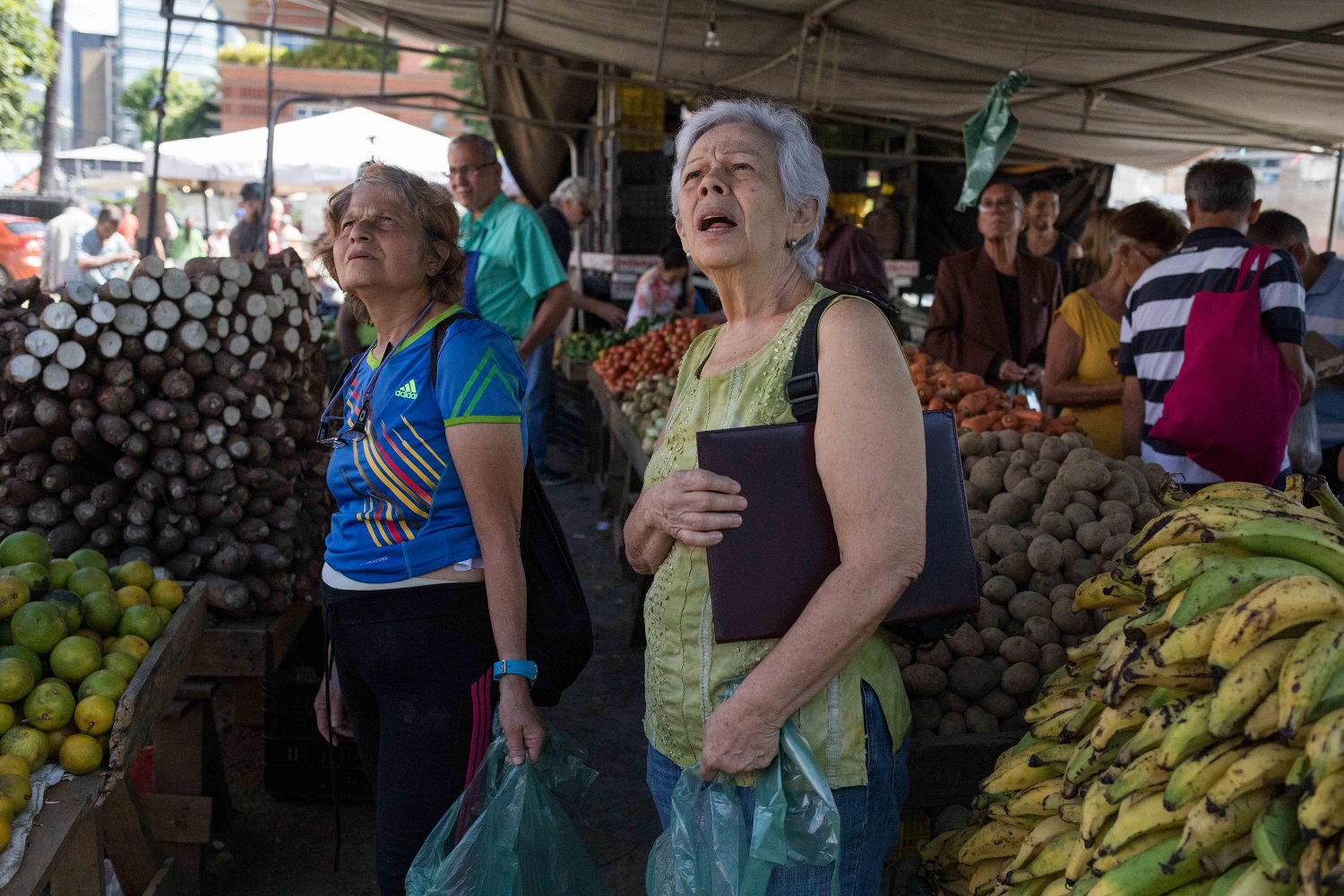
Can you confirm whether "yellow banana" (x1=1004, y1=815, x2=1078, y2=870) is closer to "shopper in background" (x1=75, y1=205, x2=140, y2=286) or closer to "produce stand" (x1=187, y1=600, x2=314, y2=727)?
"produce stand" (x1=187, y1=600, x2=314, y2=727)

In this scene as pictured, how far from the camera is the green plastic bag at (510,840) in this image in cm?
194

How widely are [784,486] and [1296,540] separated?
2.33ft

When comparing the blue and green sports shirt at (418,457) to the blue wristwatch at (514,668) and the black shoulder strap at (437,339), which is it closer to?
the black shoulder strap at (437,339)

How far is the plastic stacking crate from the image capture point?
10.8 ft

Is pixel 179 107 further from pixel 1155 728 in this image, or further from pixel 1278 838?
pixel 1278 838

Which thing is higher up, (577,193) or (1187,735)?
(577,193)

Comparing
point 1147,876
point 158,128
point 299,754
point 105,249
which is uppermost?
point 158,128

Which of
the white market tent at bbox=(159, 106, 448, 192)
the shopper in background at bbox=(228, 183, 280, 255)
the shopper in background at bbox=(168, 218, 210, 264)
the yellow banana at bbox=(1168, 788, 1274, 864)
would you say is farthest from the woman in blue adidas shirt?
the shopper in background at bbox=(168, 218, 210, 264)

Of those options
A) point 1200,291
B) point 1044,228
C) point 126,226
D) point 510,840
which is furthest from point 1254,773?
point 126,226

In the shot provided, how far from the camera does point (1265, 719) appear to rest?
1.24m

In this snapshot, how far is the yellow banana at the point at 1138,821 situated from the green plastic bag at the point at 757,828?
39cm

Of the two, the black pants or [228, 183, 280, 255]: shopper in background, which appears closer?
the black pants

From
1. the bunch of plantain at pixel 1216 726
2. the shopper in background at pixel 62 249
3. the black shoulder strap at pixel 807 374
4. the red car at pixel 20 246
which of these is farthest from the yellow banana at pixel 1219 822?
the red car at pixel 20 246

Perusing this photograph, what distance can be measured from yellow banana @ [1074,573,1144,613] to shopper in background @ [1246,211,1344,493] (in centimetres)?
335
